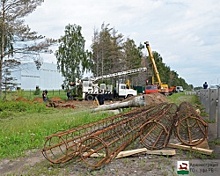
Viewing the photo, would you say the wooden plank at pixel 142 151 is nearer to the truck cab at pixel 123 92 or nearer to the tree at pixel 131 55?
the truck cab at pixel 123 92

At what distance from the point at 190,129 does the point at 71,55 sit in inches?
1285

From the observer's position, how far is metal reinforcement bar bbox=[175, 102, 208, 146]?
20.3ft

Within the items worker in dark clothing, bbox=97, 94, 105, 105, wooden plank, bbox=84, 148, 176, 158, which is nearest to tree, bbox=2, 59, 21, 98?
worker in dark clothing, bbox=97, 94, 105, 105

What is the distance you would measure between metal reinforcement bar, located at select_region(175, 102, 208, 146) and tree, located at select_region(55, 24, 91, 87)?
31.9m

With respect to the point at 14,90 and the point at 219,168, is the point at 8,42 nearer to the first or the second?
the point at 14,90

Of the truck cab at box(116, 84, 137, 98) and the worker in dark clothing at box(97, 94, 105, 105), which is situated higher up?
the truck cab at box(116, 84, 137, 98)

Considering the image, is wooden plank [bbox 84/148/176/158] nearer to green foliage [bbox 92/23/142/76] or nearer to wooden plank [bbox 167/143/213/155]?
wooden plank [bbox 167/143/213/155]

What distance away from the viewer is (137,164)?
5.36 m

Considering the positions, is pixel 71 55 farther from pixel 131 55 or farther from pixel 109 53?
pixel 131 55

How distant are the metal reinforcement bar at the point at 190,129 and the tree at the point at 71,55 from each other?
105ft

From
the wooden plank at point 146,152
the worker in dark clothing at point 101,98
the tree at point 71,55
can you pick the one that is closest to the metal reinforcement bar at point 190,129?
the wooden plank at point 146,152

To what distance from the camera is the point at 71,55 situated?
38.8 m

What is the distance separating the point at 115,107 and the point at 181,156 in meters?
10.9

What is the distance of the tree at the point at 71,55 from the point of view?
127ft
